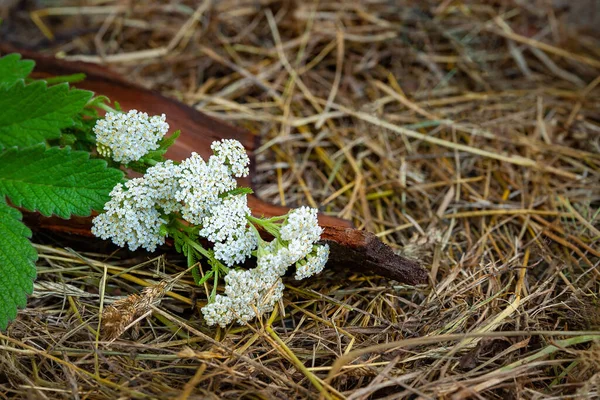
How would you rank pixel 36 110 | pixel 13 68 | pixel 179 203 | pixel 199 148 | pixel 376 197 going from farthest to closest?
1. pixel 376 197
2. pixel 199 148
3. pixel 13 68
4. pixel 36 110
5. pixel 179 203

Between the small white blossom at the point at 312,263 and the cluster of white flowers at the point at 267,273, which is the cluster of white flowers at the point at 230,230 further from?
the small white blossom at the point at 312,263

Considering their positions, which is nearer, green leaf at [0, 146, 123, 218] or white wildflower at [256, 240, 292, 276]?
white wildflower at [256, 240, 292, 276]

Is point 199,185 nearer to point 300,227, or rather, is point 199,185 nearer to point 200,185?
point 200,185

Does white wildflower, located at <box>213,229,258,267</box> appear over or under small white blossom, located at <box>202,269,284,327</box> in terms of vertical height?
over

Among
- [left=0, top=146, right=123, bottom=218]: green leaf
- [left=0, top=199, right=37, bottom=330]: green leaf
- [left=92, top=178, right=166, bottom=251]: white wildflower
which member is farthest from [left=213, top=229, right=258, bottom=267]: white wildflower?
[left=0, top=199, right=37, bottom=330]: green leaf

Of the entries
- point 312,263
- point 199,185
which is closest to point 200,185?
point 199,185

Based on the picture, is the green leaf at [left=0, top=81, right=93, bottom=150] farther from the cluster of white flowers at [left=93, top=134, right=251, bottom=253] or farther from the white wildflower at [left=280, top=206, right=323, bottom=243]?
the white wildflower at [left=280, top=206, right=323, bottom=243]
